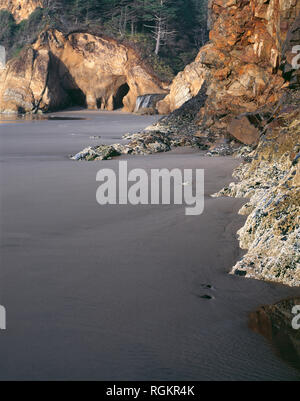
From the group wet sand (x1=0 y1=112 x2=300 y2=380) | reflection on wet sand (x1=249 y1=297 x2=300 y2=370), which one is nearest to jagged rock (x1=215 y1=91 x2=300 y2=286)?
wet sand (x1=0 y1=112 x2=300 y2=380)

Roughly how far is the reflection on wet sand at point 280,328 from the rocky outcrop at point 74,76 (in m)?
33.9

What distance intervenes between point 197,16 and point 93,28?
15.7 meters

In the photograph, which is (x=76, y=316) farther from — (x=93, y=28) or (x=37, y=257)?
(x=93, y=28)

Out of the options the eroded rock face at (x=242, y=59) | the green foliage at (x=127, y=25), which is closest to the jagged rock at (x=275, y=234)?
the eroded rock face at (x=242, y=59)

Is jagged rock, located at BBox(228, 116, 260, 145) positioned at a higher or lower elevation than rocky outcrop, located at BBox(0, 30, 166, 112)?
lower

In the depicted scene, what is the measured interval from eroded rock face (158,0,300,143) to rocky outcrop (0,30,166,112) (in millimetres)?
23558

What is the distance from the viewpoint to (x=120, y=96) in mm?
39531

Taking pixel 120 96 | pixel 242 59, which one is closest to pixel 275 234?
pixel 242 59

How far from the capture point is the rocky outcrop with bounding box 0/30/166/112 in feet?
121

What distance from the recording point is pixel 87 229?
4211 millimetres

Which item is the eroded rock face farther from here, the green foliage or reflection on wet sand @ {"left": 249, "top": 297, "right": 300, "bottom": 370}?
the green foliage

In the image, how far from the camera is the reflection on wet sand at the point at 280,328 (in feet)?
7.39

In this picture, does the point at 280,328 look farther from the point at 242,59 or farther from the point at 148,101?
the point at 148,101
